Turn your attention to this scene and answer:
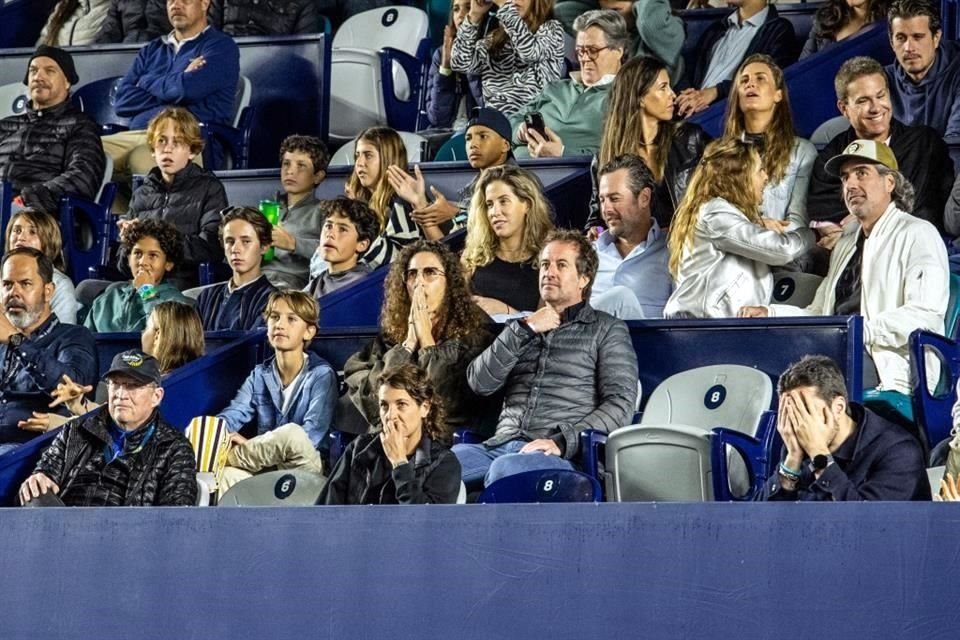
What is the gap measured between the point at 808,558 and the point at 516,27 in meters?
4.55

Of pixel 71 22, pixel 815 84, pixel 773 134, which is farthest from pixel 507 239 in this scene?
pixel 71 22

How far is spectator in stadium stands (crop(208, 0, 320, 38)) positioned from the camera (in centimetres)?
1077

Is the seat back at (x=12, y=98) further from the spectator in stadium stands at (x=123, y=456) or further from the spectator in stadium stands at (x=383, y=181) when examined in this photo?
the spectator in stadium stands at (x=123, y=456)

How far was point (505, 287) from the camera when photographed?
738 cm

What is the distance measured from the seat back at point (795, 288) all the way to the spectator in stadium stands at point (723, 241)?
0.49 ft

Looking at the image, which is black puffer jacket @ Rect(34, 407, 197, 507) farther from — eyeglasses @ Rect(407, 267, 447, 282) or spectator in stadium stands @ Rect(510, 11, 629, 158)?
spectator in stadium stands @ Rect(510, 11, 629, 158)

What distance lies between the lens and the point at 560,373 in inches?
261

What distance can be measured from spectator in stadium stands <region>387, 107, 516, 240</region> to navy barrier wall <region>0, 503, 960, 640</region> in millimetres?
2854

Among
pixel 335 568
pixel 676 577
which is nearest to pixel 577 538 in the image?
pixel 676 577

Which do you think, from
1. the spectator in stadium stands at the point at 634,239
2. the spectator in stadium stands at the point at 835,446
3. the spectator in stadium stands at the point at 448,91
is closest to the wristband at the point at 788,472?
the spectator in stadium stands at the point at 835,446

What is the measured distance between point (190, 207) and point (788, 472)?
3.93 meters

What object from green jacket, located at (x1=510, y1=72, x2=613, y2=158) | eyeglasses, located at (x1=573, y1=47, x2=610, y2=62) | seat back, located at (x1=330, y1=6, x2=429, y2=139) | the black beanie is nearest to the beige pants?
green jacket, located at (x1=510, y1=72, x2=613, y2=158)

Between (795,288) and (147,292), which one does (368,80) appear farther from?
(795,288)

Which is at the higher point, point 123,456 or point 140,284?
point 140,284
